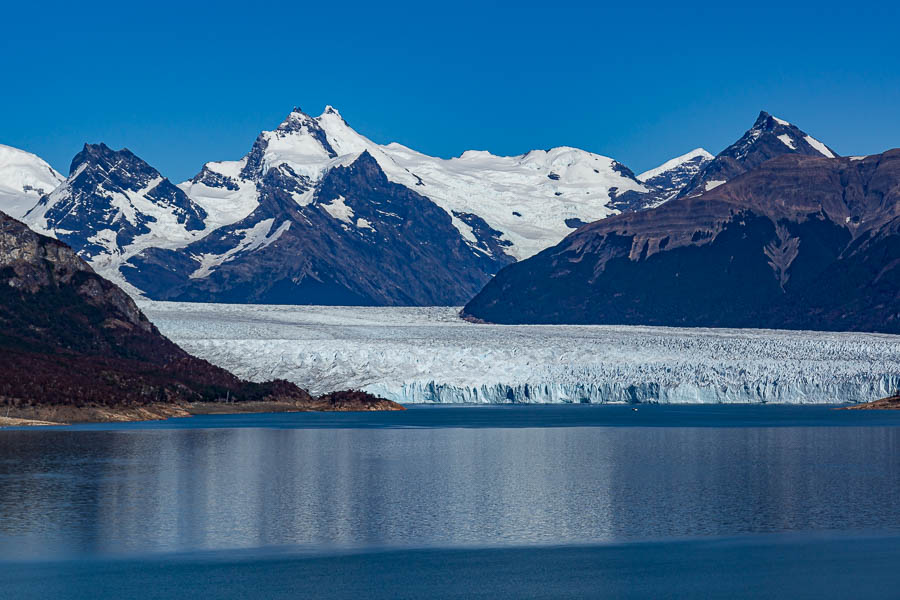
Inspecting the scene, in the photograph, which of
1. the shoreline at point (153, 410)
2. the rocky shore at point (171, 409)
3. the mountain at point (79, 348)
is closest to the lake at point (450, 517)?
the shoreline at point (153, 410)

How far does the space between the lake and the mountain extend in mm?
20477

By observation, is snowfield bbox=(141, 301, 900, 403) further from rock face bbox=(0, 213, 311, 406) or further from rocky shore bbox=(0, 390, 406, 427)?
rock face bbox=(0, 213, 311, 406)

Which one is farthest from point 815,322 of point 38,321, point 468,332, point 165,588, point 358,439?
point 165,588

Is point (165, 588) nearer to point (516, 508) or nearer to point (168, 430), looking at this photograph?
point (516, 508)

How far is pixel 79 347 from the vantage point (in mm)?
98750

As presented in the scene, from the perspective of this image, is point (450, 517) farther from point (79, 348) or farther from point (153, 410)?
point (79, 348)

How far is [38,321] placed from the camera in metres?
99.8

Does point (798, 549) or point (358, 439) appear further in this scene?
point (358, 439)

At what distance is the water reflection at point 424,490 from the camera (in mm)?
32344

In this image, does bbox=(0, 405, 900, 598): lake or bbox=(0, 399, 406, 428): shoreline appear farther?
bbox=(0, 399, 406, 428): shoreline

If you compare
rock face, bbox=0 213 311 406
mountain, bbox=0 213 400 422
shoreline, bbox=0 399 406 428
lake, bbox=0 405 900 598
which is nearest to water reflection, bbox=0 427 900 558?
lake, bbox=0 405 900 598

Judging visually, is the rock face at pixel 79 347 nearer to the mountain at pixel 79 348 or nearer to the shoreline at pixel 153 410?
the mountain at pixel 79 348

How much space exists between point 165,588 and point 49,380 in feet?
197

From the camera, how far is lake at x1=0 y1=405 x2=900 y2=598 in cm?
2655
